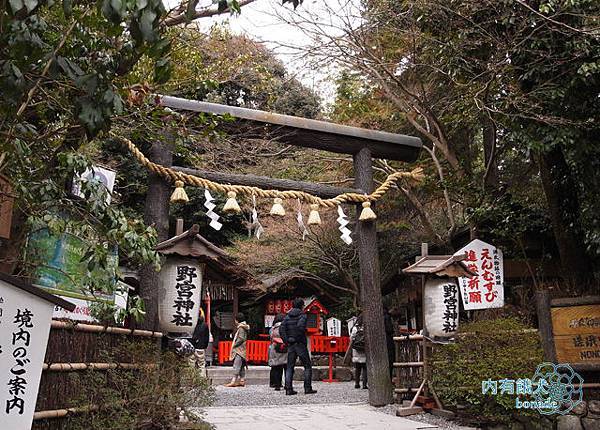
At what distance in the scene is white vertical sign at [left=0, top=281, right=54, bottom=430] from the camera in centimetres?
367

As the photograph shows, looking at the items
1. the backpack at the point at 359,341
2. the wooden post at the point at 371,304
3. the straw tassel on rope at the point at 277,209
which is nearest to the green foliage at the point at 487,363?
the wooden post at the point at 371,304

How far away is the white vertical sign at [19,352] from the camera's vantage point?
12.1 feet

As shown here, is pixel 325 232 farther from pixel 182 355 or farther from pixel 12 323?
pixel 12 323

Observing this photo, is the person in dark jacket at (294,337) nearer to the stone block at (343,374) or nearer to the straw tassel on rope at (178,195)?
the straw tassel on rope at (178,195)

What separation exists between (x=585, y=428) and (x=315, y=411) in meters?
3.87

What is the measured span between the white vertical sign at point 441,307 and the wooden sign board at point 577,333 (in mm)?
1628

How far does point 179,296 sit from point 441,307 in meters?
3.96

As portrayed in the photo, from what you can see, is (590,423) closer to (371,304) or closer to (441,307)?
(441,307)

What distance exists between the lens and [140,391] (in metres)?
5.65

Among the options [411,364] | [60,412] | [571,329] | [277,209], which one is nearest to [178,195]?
[277,209]

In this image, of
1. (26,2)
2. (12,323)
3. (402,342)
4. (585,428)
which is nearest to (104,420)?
(12,323)

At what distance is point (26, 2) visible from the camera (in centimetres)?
228

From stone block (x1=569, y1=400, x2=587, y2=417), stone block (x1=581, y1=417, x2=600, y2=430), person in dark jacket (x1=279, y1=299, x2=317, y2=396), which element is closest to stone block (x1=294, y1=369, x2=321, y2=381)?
person in dark jacket (x1=279, y1=299, x2=317, y2=396)

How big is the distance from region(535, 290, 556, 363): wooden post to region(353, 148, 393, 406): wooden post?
2.47 m
